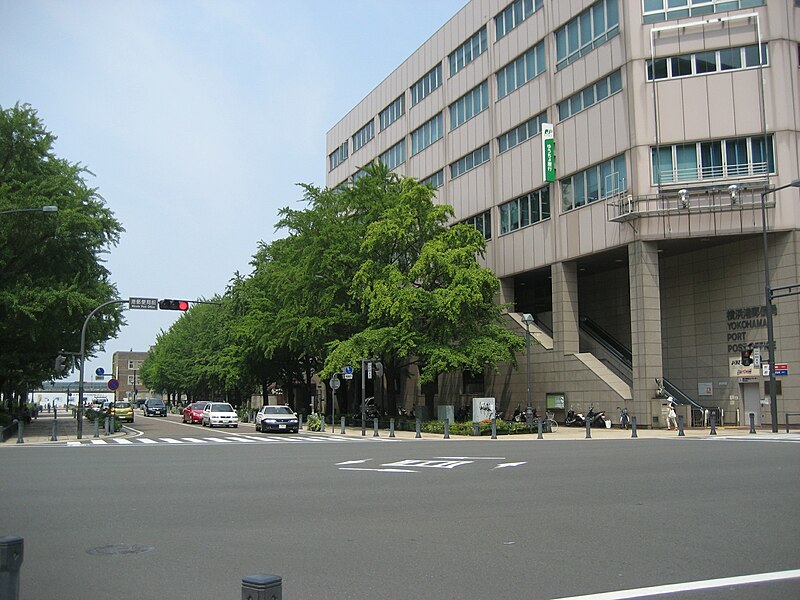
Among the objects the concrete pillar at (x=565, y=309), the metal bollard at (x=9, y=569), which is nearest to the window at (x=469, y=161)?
the concrete pillar at (x=565, y=309)

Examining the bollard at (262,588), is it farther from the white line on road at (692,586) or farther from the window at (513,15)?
the window at (513,15)

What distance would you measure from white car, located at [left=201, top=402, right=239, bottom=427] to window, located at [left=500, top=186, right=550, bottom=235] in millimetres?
21253

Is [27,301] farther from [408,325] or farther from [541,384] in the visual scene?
[541,384]

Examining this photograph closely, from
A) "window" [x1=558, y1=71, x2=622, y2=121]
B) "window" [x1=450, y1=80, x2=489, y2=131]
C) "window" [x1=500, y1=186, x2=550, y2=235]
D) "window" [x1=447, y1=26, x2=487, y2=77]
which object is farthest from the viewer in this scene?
"window" [x1=447, y1=26, x2=487, y2=77]

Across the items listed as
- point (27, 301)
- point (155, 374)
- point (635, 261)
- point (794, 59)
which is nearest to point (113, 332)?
point (27, 301)

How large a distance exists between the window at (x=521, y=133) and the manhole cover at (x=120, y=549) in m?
42.2

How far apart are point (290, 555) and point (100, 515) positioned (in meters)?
4.09

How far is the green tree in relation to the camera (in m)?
39.0

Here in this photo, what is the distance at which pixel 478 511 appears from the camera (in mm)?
11125

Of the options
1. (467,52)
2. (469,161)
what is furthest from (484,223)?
(467,52)

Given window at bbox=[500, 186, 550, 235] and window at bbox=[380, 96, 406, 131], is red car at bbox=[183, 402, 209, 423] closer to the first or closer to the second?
window at bbox=[500, 186, 550, 235]

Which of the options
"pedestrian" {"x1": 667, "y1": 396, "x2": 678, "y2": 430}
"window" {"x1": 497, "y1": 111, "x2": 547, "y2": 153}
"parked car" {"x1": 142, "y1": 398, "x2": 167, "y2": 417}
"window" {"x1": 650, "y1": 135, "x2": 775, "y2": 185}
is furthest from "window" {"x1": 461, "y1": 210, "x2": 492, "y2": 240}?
"parked car" {"x1": 142, "y1": 398, "x2": 167, "y2": 417}

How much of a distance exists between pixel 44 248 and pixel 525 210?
2758 centimetres

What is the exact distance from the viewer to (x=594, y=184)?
140ft
